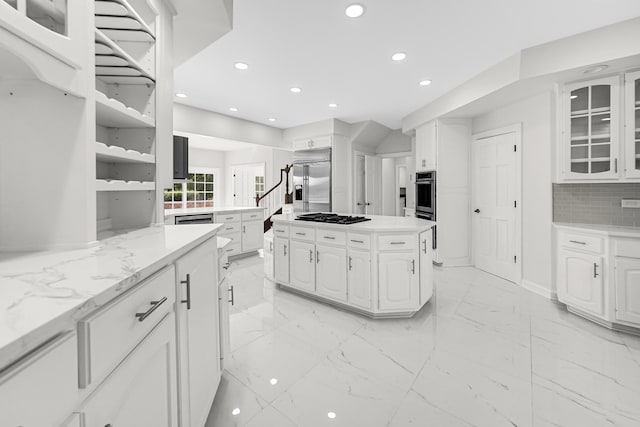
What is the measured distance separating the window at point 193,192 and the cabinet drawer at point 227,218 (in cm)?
301

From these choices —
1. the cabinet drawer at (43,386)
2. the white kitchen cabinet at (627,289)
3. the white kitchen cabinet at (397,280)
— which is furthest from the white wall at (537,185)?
the cabinet drawer at (43,386)

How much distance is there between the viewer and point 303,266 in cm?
302

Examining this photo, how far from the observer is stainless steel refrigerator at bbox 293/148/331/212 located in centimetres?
555

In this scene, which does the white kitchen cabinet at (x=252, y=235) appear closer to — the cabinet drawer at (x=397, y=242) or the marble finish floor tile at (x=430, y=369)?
the marble finish floor tile at (x=430, y=369)

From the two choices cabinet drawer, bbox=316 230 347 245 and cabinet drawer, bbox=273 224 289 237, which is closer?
cabinet drawer, bbox=316 230 347 245

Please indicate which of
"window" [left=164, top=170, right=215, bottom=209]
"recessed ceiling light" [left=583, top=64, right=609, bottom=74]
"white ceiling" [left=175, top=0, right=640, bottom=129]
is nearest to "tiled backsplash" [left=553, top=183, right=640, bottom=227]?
"recessed ceiling light" [left=583, top=64, right=609, bottom=74]

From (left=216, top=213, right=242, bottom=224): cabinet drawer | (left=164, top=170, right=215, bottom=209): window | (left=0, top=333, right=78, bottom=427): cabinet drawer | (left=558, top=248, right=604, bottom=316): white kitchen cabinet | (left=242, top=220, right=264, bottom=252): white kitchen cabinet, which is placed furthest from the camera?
(left=164, top=170, right=215, bottom=209): window

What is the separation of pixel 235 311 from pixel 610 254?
133 inches

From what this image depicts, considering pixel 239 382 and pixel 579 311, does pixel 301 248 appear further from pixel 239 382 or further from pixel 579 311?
pixel 579 311

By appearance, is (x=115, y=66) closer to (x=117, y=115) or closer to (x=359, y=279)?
(x=117, y=115)

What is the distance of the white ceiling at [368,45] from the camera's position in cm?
219

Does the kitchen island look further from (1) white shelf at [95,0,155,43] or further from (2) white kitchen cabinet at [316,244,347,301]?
(1) white shelf at [95,0,155,43]

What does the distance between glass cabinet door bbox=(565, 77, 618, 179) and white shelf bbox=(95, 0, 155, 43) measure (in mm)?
3691

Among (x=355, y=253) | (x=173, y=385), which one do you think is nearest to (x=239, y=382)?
(x=173, y=385)
